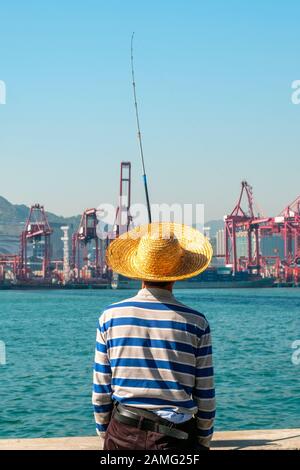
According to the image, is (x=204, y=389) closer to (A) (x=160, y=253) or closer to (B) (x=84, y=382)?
(A) (x=160, y=253)

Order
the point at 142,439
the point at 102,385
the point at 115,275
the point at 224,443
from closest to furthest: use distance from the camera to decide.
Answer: the point at 142,439
the point at 102,385
the point at 224,443
the point at 115,275

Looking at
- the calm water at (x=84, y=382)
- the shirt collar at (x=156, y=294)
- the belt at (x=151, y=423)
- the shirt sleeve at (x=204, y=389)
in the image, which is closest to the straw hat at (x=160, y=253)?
the shirt collar at (x=156, y=294)

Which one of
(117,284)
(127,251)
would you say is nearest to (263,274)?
(117,284)

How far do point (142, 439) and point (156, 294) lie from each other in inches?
18.2

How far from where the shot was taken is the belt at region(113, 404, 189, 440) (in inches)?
87.1

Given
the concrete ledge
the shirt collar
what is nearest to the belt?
the shirt collar

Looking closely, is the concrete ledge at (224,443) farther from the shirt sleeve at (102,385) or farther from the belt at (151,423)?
the belt at (151,423)

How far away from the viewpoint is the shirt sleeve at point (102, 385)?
7.58ft

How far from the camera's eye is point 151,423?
7.27ft

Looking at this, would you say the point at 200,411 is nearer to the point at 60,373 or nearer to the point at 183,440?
the point at 183,440

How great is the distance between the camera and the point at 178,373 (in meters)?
2.23

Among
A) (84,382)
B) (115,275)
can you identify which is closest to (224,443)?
(84,382)

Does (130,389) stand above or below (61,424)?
above
